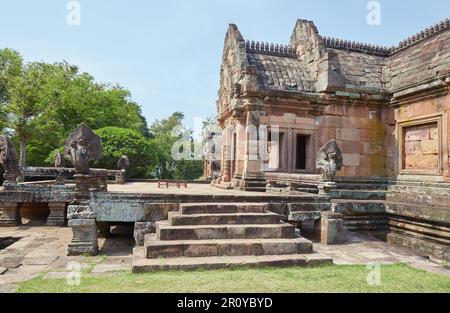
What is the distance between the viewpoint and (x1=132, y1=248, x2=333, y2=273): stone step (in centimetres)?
524

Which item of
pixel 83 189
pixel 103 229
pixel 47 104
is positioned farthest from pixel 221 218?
pixel 47 104

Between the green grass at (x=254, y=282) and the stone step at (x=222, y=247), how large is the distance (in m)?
0.53

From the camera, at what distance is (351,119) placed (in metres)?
11.5

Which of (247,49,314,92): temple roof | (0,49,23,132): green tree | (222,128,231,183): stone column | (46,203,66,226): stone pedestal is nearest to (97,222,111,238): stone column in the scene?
(46,203,66,226): stone pedestal

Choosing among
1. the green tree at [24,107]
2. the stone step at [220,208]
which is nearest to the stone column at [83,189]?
the stone step at [220,208]

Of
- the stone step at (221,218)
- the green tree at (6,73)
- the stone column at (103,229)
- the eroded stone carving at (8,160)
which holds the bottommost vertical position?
the stone column at (103,229)

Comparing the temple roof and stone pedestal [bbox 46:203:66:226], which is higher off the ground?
the temple roof

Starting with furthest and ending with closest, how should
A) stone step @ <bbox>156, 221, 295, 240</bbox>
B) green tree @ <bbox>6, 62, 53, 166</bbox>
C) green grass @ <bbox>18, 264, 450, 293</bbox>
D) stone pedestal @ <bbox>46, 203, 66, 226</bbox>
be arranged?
green tree @ <bbox>6, 62, 53, 166</bbox> → stone pedestal @ <bbox>46, 203, 66, 226</bbox> → stone step @ <bbox>156, 221, 295, 240</bbox> → green grass @ <bbox>18, 264, 450, 293</bbox>

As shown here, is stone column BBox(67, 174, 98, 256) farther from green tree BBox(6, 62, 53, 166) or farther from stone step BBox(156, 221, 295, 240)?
green tree BBox(6, 62, 53, 166)

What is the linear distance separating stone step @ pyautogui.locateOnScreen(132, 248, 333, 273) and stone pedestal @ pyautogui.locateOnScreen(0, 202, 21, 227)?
19.7 feet

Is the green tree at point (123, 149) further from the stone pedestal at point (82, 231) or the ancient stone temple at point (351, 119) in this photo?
the stone pedestal at point (82, 231)

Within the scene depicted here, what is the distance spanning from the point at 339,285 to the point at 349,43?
10.9 metres

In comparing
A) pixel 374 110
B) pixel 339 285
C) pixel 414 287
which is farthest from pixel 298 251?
pixel 374 110

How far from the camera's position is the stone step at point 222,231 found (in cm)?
605
